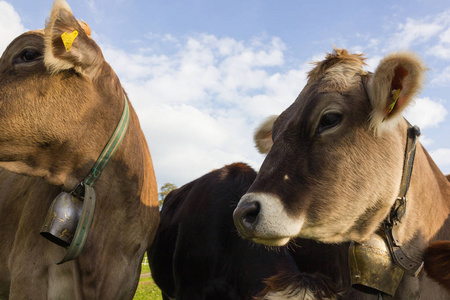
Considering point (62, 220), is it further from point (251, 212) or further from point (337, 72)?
point (337, 72)

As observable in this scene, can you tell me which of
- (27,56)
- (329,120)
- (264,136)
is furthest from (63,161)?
(329,120)

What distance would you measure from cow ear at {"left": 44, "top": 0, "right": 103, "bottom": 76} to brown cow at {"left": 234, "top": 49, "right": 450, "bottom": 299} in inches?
62.2

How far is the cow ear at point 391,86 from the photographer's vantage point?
7.32ft

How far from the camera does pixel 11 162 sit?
9.25 ft

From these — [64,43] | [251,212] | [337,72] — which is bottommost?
[251,212]

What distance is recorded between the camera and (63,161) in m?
2.94

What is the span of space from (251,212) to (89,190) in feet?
4.38

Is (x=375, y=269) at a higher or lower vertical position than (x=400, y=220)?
lower

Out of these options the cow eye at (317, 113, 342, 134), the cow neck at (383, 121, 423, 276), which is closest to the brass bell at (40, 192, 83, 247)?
the cow eye at (317, 113, 342, 134)

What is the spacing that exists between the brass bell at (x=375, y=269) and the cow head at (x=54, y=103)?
2001 mm

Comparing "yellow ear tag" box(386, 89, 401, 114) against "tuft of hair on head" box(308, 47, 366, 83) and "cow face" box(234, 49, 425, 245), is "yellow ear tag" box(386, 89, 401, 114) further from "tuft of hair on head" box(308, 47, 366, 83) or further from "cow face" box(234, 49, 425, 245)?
"tuft of hair on head" box(308, 47, 366, 83)

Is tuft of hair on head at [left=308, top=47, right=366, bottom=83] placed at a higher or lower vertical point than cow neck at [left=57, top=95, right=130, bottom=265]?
higher

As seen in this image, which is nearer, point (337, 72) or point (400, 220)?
point (400, 220)

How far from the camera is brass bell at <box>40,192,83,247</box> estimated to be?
269cm
